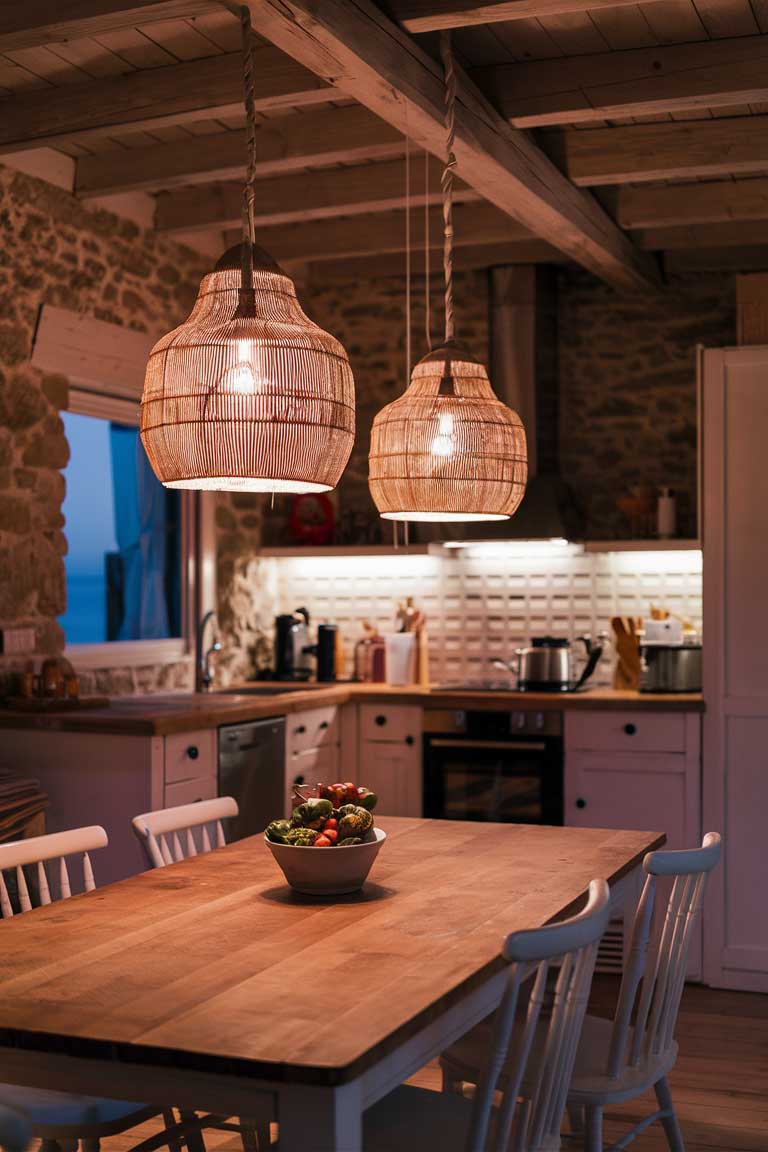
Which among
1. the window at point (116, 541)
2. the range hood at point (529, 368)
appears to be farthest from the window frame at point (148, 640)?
the range hood at point (529, 368)

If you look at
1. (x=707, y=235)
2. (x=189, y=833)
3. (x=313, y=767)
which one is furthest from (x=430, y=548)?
(x=189, y=833)

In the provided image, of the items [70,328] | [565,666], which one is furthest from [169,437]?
[565,666]

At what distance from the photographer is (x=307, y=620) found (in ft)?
22.2

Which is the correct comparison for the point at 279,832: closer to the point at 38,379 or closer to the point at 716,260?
the point at 38,379

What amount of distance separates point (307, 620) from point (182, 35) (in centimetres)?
329

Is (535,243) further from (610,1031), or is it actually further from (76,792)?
(610,1031)

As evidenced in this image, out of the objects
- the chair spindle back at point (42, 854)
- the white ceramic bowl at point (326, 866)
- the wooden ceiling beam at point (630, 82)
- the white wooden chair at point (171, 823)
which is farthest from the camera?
the wooden ceiling beam at point (630, 82)

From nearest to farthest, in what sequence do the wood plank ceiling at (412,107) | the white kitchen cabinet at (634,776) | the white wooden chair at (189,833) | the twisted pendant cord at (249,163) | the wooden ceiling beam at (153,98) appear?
the twisted pendant cord at (249,163) < the white wooden chair at (189,833) < the wood plank ceiling at (412,107) < the wooden ceiling beam at (153,98) < the white kitchen cabinet at (634,776)

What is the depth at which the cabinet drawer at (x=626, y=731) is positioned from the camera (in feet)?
17.8

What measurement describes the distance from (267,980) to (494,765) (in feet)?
11.7

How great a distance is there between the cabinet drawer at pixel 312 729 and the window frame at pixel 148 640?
711 mm

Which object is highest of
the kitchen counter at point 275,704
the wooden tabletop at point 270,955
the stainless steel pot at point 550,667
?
the stainless steel pot at point 550,667

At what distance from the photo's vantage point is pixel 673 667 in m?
5.63

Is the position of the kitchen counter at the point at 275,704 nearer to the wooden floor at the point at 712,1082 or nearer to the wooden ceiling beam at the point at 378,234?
the wooden floor at the point at 712,1082
